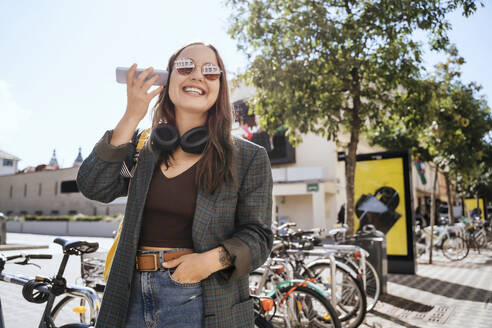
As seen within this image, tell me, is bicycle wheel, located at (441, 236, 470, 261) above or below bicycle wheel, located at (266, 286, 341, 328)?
below

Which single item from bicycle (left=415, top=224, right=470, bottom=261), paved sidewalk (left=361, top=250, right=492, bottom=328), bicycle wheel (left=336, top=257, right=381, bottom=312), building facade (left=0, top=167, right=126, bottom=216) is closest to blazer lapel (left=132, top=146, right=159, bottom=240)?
paved sidewalk (left=361, top=250, right=492, bottom=328)

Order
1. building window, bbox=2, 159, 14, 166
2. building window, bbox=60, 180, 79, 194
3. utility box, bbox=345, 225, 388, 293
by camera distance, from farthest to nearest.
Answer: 1. building window, bbox=2, 159, 14, 166
2. building window, bbox=60, 180, 79, 194
3. utility box, bbox=345, 225, 388, 293

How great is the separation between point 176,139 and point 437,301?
6683 mm

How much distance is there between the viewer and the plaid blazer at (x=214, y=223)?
1372 mm

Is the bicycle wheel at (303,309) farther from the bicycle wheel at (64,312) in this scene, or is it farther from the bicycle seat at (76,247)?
the bicycle seat at (76,247)

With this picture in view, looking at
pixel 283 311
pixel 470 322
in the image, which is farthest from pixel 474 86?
pixel 283 311

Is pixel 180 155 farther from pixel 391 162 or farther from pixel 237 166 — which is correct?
pixel 391 162

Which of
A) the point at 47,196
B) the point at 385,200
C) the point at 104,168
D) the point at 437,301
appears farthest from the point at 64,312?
the point at 47,196

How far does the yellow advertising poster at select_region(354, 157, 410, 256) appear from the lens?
31.5 ft

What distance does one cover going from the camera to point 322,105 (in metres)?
7.61

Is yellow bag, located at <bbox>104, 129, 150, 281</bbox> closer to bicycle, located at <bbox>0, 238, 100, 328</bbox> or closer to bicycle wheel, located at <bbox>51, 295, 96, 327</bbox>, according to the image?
bicycle, located at <bbox>0, 238, 100, 328</bbox>

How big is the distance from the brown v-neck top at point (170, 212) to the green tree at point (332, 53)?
591 centimetres

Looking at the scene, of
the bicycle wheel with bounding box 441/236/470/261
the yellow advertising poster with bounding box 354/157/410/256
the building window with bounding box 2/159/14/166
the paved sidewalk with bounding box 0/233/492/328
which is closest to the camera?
the paved sidewalk with bounding box 0/233/492/328

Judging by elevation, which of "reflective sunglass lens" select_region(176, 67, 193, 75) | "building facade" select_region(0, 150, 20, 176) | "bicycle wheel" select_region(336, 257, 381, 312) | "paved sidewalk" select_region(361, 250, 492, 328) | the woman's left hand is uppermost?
"building facade" select_region(0, 150, 20, 176)
